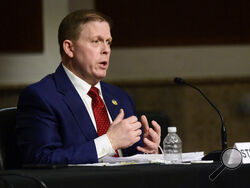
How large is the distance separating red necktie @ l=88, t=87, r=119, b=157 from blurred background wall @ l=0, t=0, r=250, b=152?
3.27m

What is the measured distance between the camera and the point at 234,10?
6707 mm

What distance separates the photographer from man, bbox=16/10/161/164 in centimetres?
273

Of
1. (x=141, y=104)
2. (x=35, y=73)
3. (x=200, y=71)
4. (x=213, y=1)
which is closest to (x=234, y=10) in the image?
(x=213, y=1)

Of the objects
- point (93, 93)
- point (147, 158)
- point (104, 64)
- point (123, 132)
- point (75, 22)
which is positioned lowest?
point (147, 158)

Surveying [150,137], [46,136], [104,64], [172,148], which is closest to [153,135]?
[150,137]

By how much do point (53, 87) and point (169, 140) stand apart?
0.62m

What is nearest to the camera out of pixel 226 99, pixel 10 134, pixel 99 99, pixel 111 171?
pixel 111 171

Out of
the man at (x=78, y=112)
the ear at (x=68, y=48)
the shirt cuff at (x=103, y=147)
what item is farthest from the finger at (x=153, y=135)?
the ear at (x=68, y=48)

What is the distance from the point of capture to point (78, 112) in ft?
9.82

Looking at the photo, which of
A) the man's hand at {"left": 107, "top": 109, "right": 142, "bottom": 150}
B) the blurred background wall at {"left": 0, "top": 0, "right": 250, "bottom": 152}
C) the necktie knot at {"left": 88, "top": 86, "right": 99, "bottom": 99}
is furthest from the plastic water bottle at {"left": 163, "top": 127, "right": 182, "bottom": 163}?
the blurred background wall at {"left": 0, "top": 0, "right": 250, "bottom": 152}

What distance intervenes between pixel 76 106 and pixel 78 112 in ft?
0.10

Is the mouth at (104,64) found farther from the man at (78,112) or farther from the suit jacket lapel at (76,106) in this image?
the suit jacket lapel at (76,106)

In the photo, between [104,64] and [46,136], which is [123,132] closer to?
[46,136]

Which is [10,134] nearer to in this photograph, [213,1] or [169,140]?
[169,140]
